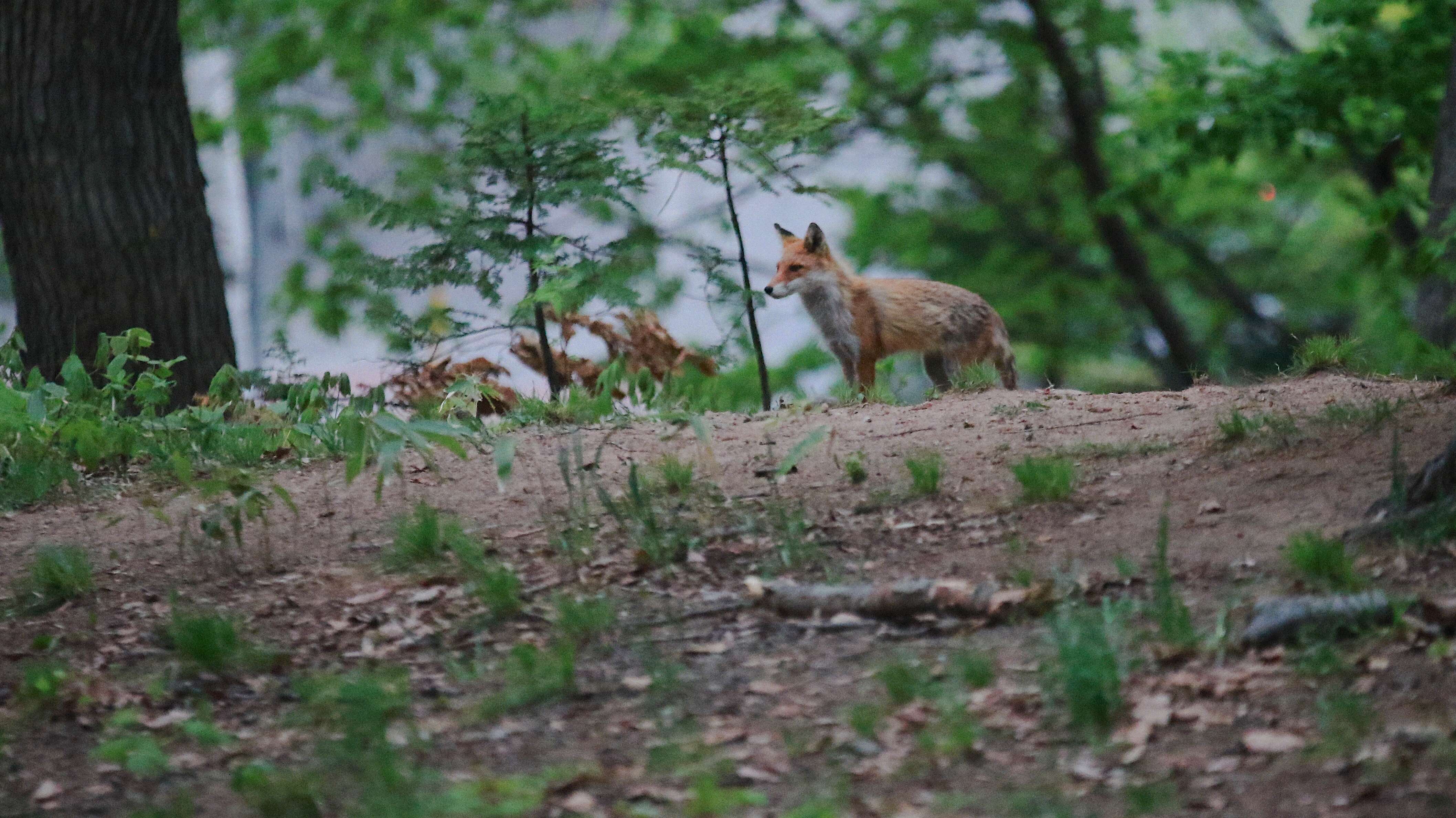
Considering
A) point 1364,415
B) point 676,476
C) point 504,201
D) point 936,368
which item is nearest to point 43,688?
point 676,476

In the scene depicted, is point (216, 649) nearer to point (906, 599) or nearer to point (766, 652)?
point (766, 652)

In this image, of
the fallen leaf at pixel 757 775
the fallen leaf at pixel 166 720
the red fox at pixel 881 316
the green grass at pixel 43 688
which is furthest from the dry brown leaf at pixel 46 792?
the red fox at pixel 881 316

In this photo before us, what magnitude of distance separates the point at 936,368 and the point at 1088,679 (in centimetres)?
698

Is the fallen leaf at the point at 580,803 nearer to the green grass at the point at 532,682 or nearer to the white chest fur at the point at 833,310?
the green grass at the point at 532,682

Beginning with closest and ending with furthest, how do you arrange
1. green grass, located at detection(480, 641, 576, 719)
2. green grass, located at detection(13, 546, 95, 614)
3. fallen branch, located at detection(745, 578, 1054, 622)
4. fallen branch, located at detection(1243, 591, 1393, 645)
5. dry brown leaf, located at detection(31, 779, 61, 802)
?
dry brown leaf, located at detection(31, 779, 61, 802) < fallen branch, located at detection(1243, 591, 1393, 645) < green grass, located at detection(480, 641, 576, 719) < fallen branch, located at detection(745, 578, 1054, 622) < green grass, located at detection(13, 546, 95, 614)

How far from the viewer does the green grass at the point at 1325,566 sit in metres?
3.96

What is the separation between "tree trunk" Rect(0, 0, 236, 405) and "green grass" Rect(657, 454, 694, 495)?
13.3 feet

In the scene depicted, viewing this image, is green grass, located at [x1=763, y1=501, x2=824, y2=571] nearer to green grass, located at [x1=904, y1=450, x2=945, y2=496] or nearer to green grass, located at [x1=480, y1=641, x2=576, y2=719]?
green grass, located at [x1=904, y1=450, x2=945, y2=496]

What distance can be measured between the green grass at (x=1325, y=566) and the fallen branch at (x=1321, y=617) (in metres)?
0.11

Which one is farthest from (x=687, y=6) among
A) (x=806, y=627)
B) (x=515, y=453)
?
(x=806, y=627)

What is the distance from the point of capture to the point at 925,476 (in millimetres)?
5324

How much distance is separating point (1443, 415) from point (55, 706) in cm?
518

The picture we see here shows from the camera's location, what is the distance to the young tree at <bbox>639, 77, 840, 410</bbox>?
805 cm

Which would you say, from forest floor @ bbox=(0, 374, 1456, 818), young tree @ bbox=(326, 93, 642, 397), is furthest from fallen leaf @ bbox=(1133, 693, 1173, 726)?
young tree @ bbox=(326, 93, 642, 397)
